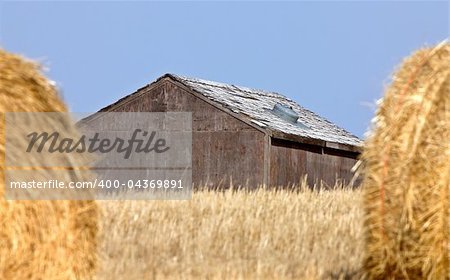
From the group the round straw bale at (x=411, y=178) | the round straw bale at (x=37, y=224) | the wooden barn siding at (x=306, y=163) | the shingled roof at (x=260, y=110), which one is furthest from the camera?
the shingled roof at (x=260, y=110)

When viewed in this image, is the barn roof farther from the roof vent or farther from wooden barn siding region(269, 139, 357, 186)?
wooden barn siding region(269, 139, 357, 186)

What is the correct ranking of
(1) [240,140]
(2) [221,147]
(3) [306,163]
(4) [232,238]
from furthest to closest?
(3) [306,163], (2) [221,147], (1) [240,140], (4) [232,238]

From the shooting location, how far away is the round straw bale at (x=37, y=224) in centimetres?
880

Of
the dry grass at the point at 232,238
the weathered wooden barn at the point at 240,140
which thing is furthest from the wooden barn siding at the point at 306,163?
the dry grass at the point at 232,238

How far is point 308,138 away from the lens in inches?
1102

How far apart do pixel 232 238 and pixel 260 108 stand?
17131 millimetres

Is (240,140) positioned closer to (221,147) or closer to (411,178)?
(221,147)

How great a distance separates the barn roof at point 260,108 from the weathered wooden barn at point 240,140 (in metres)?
0.06

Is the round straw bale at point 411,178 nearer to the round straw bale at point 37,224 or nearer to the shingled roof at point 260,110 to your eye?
→ the round straw bale at point 37,224

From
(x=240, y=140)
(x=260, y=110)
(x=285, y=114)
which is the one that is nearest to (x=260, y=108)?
(x=260, y=110)

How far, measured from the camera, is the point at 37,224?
29.3 ft

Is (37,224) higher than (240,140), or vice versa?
(240,140)

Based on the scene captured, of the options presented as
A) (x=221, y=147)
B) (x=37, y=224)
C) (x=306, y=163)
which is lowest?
(x=37, y=224)

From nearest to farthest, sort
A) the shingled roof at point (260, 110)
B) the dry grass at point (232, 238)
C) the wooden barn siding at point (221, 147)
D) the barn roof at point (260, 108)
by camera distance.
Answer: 1. the dry grass at point (232, 238)
2. the wooden barn siding at point (221, 147)
3. the shingled roof at point (260, 110)
4. the barn roof at point (260, 108)
